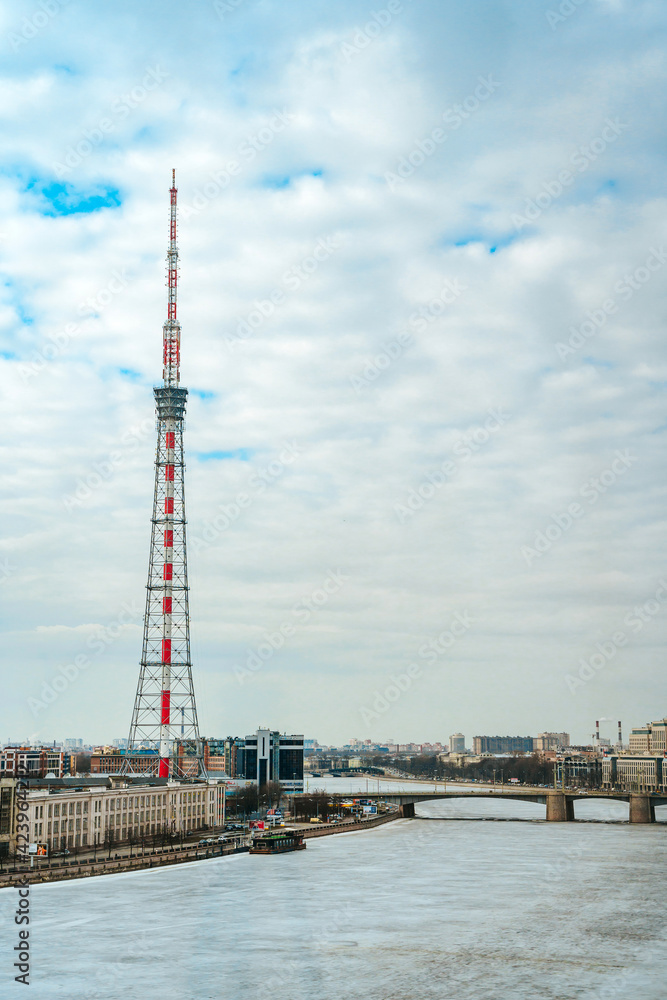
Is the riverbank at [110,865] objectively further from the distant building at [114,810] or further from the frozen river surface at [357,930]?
the distant building at [114,810]

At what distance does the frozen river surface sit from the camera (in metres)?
42.5

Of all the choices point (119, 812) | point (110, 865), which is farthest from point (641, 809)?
point (110, 865)

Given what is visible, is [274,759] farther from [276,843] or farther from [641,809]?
[276,843]

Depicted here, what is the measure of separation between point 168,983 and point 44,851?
38833mm

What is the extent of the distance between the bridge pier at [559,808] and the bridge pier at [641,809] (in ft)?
28.0

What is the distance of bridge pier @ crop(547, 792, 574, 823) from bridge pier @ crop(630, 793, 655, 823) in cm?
853

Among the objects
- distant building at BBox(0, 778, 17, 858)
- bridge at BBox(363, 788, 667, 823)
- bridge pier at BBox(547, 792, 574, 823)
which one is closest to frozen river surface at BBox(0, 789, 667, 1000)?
distant building at BBox(0, 778, 17, 858)

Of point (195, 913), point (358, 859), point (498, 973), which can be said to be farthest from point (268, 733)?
point (498, 973)

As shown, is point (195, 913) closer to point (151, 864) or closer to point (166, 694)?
point (151, 864)

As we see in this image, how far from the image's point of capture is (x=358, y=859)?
8762cm

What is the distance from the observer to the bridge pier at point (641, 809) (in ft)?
424

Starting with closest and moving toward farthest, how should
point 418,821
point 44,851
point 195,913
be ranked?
point 195,913 → point 44,851 → point 418,821

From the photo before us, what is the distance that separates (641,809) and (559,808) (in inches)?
419

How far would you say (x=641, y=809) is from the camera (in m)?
130
